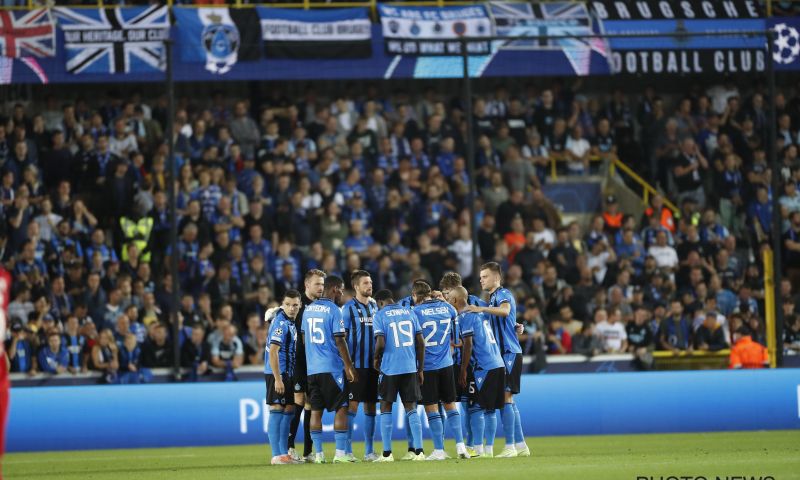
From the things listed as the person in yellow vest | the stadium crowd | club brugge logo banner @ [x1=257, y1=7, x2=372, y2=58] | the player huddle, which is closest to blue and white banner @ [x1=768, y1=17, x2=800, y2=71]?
the stadium crowd

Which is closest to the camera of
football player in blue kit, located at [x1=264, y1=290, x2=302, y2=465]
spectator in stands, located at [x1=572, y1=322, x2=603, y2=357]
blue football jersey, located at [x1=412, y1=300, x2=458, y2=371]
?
blue football jersey, located at [x1=412, y1=300, x2=458, y2=371]

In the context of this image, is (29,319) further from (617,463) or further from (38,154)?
(617,463)

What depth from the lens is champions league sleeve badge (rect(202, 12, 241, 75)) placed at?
22.9m

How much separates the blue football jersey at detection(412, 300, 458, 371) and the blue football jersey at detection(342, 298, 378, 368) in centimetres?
52

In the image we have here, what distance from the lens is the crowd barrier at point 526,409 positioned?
19.0m

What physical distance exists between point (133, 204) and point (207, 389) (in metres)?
4.89

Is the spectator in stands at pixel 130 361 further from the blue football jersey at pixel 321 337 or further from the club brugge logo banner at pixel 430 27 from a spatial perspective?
the club brugge logo banner at pixel 430 27

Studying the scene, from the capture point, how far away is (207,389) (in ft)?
63.6

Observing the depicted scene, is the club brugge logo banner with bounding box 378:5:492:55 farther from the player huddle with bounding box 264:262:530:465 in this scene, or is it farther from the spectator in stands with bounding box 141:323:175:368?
the player huddle with bounding box 264:262:530:465

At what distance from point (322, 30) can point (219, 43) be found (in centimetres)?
209

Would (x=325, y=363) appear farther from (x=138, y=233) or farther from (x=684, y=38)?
(x=684, y=38)

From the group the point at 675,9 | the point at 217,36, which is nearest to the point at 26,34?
the point at 217,36

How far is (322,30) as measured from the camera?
79.4 feet

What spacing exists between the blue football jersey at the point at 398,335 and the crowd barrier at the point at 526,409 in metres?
5.06
